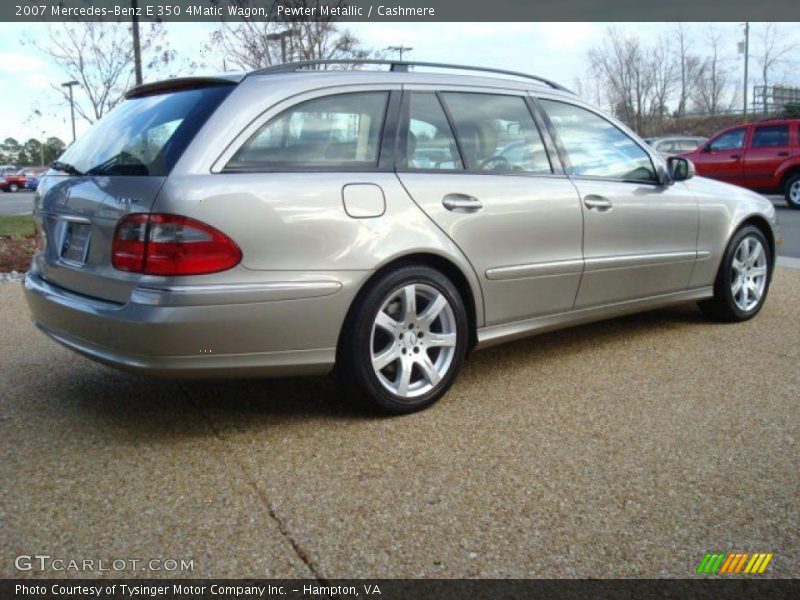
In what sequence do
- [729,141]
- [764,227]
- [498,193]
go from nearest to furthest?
1. [498,193]
2. [764,227]
3. [729,141]

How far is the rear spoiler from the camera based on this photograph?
11.4 ft

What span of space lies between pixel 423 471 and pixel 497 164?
180 cm

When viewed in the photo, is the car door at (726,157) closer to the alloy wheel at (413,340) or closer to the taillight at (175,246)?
the alloy wheel at (413,340)

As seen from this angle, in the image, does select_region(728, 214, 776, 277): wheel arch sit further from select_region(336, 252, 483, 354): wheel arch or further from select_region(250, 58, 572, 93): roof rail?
select_region(336, 252, 483, 354): wheel arch

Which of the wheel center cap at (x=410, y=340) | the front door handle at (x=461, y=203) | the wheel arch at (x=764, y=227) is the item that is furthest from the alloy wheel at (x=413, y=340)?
the wheel arch at (x=764, y=227)

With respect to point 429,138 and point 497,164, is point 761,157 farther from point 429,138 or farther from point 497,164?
point 429,138

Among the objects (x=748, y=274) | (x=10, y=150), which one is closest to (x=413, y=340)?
(x=748, y=274)

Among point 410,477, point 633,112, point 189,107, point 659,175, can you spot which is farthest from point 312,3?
point 633,112

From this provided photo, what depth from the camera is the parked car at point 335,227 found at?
312cm

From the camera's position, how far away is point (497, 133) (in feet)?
13.8

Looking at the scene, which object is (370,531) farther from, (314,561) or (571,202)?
(571,202)

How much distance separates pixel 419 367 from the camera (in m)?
3.71

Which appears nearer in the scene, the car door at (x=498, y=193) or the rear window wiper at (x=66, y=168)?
the rear window wiper at (x=66, y=168)

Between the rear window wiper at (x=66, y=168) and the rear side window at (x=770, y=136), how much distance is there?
15059 millimetres
